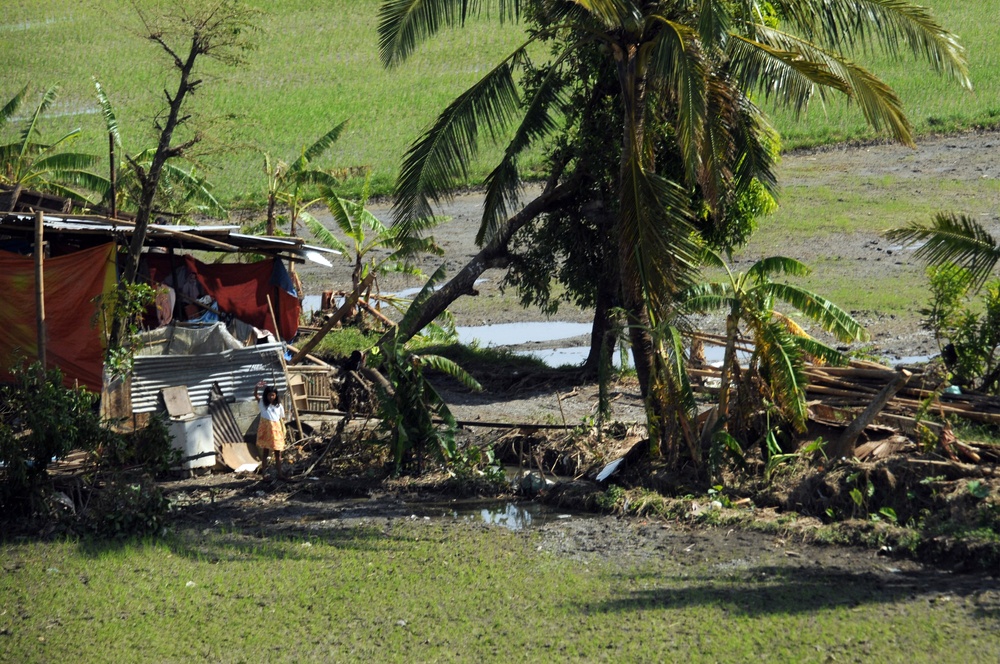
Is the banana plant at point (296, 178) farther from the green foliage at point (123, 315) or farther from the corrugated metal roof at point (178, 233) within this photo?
the green foliage at point (123, 315)

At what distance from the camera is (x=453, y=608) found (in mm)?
8438

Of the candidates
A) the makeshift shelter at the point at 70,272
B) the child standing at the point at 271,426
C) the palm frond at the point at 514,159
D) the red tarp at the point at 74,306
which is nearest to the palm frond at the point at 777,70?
the palm frond at the point at 514,159

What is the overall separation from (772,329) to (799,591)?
3.29 m

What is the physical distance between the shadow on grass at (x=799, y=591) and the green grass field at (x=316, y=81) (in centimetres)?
2133

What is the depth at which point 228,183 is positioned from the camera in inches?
1329

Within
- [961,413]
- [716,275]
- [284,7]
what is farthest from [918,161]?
[284,7]

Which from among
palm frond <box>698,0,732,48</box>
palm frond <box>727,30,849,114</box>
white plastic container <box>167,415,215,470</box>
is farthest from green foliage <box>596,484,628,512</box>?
white plastic container <box>167,415,215,470</box>

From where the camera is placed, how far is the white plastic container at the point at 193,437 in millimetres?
12867

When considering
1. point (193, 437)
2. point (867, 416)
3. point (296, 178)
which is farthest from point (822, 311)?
point (296, 178)

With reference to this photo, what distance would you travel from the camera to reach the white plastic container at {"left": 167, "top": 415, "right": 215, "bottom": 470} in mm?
12867

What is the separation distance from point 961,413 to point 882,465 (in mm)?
1184

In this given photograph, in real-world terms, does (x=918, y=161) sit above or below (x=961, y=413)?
above

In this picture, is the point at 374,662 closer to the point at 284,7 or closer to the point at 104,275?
the point at 104,275

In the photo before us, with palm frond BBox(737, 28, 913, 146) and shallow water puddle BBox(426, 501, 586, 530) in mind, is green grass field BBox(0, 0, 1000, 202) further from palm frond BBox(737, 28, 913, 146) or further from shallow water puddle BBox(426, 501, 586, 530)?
shallow water puddle BBox(426, 501, 586, 530)
